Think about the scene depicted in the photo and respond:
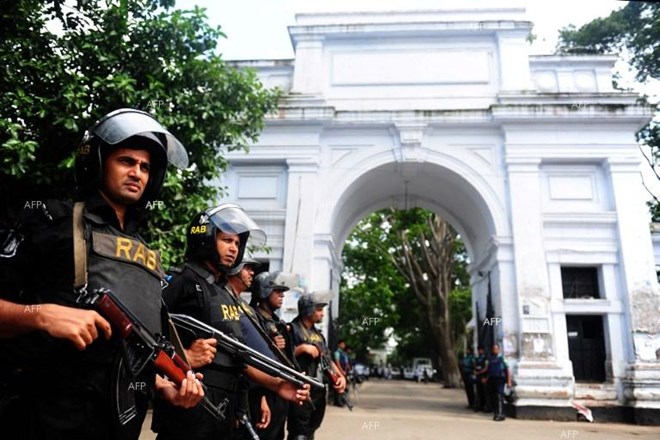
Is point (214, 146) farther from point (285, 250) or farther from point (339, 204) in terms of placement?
point (339, 204)

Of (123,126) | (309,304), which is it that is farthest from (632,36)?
(123,126)

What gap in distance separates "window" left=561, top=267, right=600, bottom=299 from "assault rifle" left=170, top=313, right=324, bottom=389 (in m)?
10.1

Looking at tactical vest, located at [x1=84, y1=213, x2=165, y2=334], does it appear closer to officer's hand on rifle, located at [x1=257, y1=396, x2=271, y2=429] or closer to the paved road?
officer's hand on rifle, located at [x1=257, y1=396, x2=271, y2=429]

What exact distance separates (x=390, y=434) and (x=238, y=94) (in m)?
6.23

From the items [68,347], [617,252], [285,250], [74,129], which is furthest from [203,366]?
[617,252]

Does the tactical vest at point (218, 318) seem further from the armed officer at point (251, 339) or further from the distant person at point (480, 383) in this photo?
the distant person at point (480, 383)

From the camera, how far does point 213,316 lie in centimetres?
279

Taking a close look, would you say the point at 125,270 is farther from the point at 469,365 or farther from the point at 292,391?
the point at 469,365

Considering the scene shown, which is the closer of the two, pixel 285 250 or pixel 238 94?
pixel 238 94

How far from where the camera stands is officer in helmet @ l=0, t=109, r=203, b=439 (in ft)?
5.09

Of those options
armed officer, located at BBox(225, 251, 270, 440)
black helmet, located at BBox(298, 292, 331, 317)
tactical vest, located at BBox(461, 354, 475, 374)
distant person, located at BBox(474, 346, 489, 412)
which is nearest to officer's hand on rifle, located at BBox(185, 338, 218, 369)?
armed officer, located at BBox(225, 251, 270, 440)

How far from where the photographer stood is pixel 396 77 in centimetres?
1252

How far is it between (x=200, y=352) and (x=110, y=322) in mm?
812

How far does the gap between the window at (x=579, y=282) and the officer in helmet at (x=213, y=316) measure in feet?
33.1
